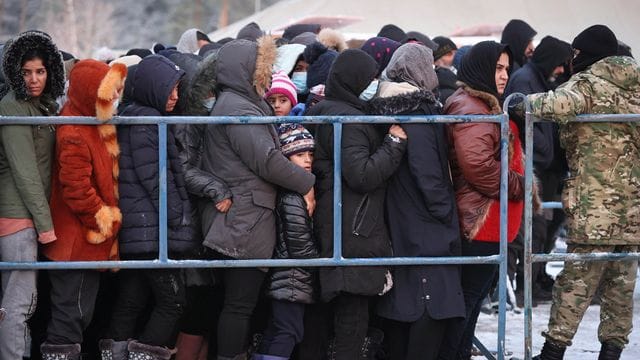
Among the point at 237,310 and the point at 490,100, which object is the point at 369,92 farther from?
the point at 237,310

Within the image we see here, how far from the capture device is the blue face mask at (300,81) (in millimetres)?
6930

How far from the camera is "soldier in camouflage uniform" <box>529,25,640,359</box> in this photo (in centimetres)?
579

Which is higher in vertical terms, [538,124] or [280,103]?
[280,103]

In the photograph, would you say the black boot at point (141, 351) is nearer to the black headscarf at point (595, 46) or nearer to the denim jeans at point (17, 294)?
the denim jeans at point (17, 294)

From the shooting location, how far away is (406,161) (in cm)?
574

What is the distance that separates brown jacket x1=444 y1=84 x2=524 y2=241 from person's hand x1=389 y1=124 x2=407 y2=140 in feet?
0.97

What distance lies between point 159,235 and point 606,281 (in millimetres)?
2387

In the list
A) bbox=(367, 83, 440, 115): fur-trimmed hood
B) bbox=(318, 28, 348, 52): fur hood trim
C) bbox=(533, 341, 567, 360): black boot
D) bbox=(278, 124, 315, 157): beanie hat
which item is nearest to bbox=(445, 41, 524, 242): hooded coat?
bbox=(367, 83, 440, 115): fur-trimmed hood

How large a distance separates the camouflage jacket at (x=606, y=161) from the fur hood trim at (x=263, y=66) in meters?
1.33

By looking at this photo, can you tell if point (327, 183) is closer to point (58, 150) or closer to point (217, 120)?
point (217, 120)

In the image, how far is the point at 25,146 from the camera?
5449 millimetres

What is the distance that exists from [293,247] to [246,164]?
18.9 inches

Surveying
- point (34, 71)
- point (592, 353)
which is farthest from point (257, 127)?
point (592, 353)

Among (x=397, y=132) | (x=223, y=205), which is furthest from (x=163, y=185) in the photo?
(x=397, y=132)
